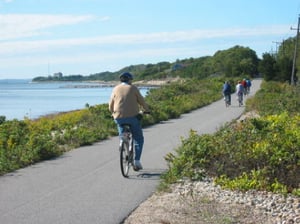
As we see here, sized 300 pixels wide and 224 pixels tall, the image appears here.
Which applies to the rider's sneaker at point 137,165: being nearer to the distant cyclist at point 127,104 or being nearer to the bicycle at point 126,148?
the bicycle at point 126,148

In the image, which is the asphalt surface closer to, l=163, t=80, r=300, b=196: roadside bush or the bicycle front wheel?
the bicycle front wheel

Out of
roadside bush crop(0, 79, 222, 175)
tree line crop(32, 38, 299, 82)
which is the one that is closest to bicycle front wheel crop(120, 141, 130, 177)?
roadside bush crop(0, 79, 222, 175)

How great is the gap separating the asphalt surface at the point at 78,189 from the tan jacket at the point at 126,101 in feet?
3.78

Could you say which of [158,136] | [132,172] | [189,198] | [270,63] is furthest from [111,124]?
[270,63]

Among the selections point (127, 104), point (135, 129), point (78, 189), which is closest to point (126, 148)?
point (135, 129)

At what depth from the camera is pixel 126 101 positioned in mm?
9656

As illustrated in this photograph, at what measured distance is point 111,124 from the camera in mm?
19125

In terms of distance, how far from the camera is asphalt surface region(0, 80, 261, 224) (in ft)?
23.1

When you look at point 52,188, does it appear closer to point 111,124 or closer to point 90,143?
point 90,143

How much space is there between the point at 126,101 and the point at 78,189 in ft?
6.14

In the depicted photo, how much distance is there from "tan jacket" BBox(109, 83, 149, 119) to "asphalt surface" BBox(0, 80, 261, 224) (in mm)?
1151

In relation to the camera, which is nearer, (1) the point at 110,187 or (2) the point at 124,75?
(1) the point at 110,187

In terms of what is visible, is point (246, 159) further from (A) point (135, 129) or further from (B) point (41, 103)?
(B) point (41, 103)

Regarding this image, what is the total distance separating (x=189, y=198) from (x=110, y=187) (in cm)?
164
